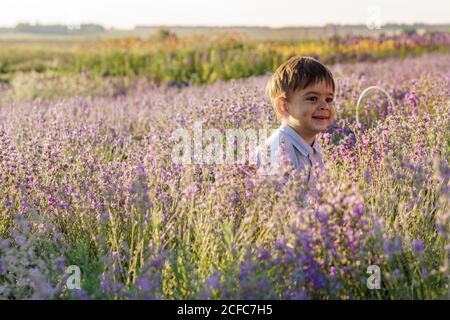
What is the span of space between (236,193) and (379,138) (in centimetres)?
106

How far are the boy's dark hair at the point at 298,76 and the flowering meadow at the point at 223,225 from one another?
17.7 inches

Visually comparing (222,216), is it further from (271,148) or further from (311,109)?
(311,109)

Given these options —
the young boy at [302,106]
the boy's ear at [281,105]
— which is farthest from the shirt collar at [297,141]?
the boy's ear at [281,105]

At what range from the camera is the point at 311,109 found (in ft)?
12.1

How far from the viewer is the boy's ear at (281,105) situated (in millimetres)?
3803

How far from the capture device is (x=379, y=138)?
3791mm

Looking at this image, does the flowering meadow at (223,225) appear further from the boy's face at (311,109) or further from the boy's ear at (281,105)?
the boy's ear at (281,105)

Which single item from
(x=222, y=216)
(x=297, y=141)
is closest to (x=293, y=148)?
(x=297, y=141)

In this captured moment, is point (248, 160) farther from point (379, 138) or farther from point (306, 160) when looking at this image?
point (379, 138)

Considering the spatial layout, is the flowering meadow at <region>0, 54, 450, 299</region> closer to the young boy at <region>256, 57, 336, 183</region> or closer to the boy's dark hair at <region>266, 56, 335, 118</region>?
the young boy at <region>256, 57, 336, 183</region>

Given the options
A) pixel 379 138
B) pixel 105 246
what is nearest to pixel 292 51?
pixel 379 138

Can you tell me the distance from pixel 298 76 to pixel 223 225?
1182 millimetres

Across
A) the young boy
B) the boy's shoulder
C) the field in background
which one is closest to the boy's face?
the young boy

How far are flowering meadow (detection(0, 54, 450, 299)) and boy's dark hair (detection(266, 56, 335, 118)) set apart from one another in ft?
1.48
